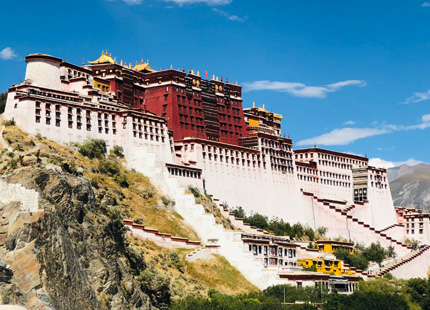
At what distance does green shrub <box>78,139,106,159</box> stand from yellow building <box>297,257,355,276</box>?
26388 millimetres

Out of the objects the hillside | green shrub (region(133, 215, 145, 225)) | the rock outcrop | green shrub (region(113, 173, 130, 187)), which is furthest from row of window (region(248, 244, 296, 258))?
the rock outcrop

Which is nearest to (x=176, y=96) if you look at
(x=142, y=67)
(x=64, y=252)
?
(x=142, y=67)

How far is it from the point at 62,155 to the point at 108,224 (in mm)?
21444

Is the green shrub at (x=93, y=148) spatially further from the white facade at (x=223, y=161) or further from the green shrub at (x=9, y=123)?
the green shrub at (x=9, y=123)

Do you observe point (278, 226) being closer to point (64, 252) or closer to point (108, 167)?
point (108, 167)

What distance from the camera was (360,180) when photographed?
131625mm

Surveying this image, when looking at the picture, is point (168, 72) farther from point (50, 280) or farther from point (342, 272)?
point (50, 280)

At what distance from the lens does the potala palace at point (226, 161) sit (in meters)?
91.9

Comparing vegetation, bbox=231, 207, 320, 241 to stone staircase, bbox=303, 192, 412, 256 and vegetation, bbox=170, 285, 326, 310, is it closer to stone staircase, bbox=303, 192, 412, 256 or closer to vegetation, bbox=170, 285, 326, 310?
stone staircase, bbox=303, 192, 412, 256

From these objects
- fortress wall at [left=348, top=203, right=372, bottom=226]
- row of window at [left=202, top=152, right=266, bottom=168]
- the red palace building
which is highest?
the red palace building

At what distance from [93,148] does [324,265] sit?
29.9 meters

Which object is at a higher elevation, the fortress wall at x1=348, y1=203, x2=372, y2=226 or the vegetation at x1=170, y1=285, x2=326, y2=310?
the fortress wall at x1=348, y1=203, x2=372, y2=226

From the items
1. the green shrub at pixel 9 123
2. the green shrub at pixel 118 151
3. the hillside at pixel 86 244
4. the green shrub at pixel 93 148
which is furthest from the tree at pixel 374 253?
the green shrub at pixel 9 123

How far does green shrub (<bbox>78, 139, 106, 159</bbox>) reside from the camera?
305 feet
